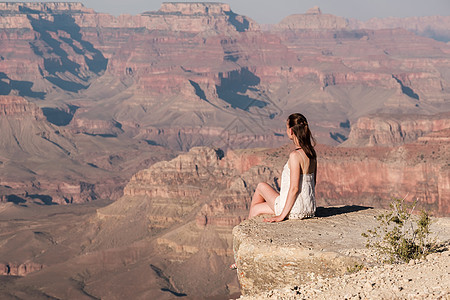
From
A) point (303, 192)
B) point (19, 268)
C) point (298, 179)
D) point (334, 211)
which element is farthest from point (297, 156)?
point (19, 268)

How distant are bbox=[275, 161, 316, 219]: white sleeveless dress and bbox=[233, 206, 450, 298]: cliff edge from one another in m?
0.40

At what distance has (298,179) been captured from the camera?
2400 centimetres

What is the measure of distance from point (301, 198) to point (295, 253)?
342 cm

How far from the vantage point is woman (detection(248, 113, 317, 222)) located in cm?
2397

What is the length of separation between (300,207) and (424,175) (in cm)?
9411

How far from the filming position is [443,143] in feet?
400

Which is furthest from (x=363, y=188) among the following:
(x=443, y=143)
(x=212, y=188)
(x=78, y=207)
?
(x=78, y=207)

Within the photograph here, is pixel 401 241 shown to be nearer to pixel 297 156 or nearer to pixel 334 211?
pixel 297 156

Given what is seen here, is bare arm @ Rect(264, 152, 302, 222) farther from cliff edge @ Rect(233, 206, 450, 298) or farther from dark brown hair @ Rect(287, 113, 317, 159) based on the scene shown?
cliff edge @ Rect(233, 206, 450, 298)

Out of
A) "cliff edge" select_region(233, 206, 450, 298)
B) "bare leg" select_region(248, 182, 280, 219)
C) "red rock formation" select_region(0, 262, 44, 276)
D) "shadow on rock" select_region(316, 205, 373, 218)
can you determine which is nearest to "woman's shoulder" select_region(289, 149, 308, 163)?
"bare leg" select_region(248, 182, 280, 219)

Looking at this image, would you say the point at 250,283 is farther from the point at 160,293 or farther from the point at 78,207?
the point at 78,207

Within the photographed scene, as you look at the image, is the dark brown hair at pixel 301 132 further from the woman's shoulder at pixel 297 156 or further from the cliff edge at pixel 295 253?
the cliff edge at pixel 295 253

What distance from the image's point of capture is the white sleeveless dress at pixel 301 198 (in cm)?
2438

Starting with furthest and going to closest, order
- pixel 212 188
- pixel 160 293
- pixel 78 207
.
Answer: pixel 78 207 < pixel 212 188 < pixel 160 293
